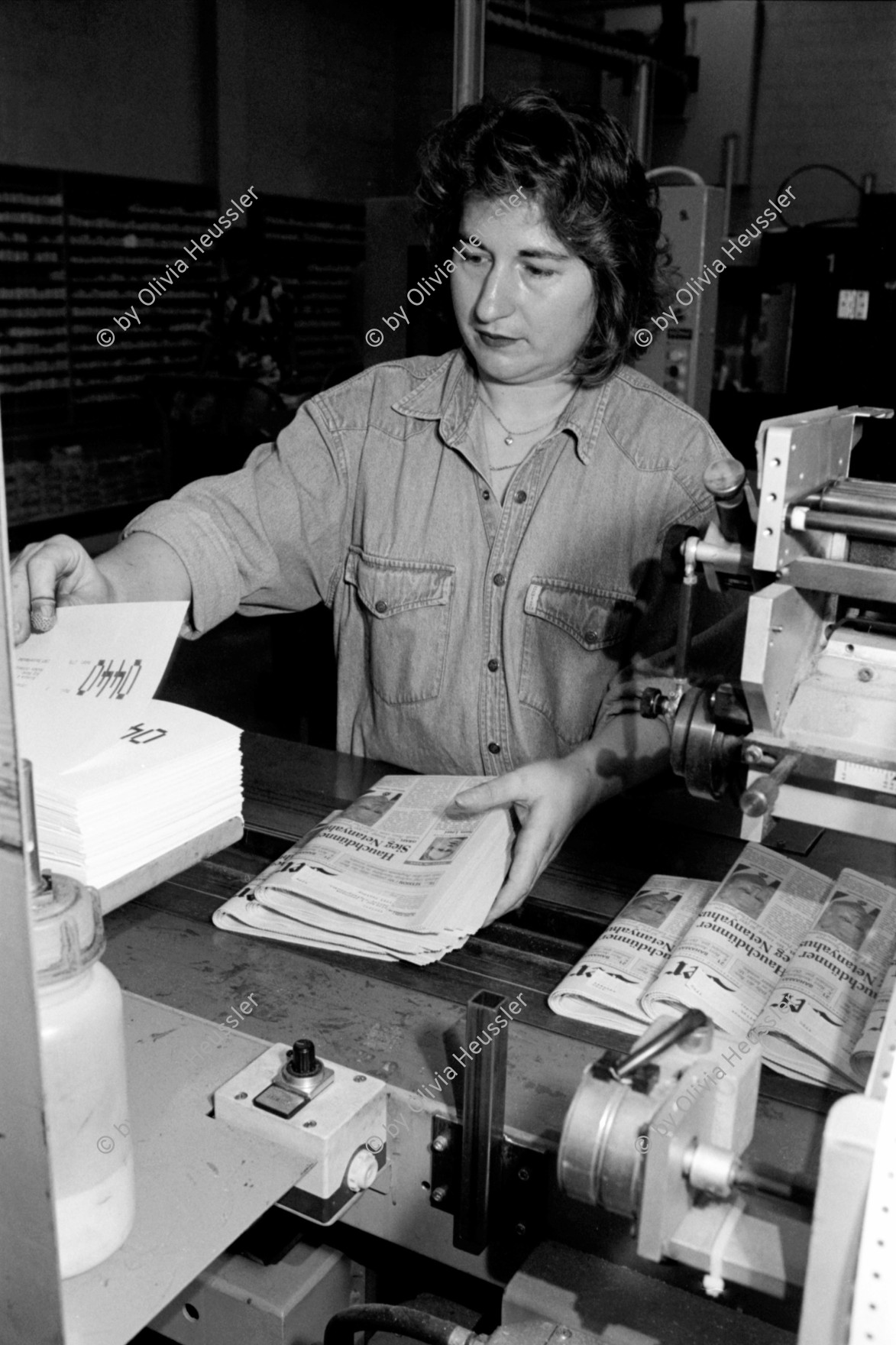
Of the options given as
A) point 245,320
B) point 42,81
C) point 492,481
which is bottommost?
point 492,481

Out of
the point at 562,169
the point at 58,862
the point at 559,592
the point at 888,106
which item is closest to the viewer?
the point at 58,862

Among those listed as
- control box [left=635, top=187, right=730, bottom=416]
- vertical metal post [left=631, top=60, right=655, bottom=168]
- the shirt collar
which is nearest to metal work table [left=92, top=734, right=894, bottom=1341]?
the shirt collar

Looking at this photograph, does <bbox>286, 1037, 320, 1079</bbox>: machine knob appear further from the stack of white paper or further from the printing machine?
the stack of white paper

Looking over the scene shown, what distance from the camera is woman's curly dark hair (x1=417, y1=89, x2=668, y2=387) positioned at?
1.61 meters

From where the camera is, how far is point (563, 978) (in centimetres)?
109

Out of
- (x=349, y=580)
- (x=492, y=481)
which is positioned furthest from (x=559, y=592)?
(x=349, y=580)

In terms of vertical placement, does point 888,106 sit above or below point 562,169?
above

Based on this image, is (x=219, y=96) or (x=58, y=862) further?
(x=219, y=96)

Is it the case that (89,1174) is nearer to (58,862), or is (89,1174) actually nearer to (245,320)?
(58,862)

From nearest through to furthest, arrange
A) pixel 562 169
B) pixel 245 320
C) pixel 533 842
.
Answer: pixel 533 842 → pixel 562 169 → pixel 245 320

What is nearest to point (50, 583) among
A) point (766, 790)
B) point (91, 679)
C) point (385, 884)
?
point (91, 679)

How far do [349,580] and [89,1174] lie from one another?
4.18 ft

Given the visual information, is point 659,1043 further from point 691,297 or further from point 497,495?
point 691,297

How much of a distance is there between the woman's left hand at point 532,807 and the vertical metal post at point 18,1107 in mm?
611
